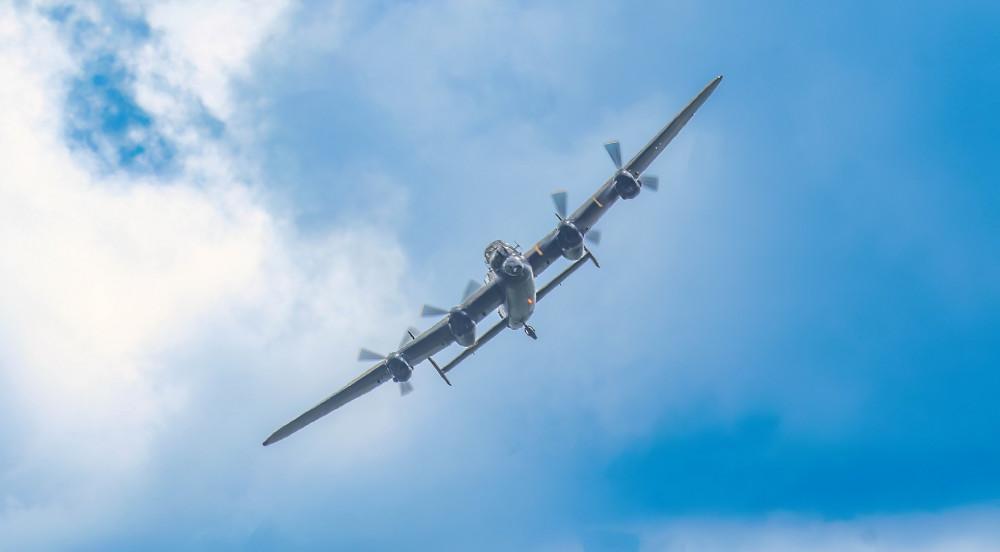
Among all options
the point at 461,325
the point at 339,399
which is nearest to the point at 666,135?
the point at 461,325

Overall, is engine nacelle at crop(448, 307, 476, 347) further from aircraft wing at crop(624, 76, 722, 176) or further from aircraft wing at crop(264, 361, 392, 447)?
aircraft wing at crop(624, 76, 722, 176)

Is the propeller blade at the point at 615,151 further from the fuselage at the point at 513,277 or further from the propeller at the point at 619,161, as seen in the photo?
the fuselage at the point at 513,277

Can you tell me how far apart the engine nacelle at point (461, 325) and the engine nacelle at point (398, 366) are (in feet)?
17.9

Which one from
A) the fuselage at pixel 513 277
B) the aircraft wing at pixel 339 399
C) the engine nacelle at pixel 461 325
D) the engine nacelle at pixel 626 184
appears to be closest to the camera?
the fuselage at pixel 513 277

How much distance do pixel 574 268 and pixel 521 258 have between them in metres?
5.34

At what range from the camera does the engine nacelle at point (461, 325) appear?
4734cm

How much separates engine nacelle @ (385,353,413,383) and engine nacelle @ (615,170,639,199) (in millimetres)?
22037

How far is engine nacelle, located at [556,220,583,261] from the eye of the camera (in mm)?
46312

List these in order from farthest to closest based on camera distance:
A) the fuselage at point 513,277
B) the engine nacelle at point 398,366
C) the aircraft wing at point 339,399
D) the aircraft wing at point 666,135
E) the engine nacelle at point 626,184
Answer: the aircraft wing at point 339,399
the engine nacelle at point 398,366
the engine nacelle at point 626,184
the aircraft wing at point 666,135
the fuselage at point 513,277

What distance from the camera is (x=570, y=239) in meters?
46.3

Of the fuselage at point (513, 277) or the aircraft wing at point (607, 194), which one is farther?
the aircraft wing at point (607, 194)

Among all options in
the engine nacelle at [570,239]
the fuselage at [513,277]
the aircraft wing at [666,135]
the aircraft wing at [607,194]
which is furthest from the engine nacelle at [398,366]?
the aircraft wing at [666,135]

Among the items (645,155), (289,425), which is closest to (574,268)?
(645,155)

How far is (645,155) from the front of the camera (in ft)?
150
